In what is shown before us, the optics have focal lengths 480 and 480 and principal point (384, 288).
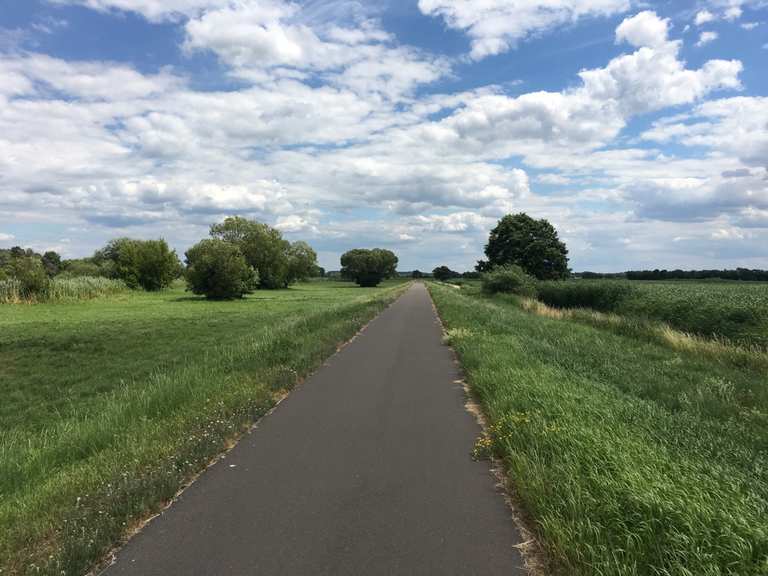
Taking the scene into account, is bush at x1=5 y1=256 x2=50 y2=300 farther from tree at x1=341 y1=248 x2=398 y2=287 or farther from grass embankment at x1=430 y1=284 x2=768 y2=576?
tree at x1=341 y1=248 x2=398 y2=287

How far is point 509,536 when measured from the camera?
3.82 m

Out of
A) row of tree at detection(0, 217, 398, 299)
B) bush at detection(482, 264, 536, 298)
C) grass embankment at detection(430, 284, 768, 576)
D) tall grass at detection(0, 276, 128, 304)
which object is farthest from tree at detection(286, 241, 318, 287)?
grass embankment at detection(430, 284, 768, 576)

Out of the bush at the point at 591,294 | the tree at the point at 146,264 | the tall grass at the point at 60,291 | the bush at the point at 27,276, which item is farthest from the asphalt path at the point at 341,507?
the tree at the point at 146,264

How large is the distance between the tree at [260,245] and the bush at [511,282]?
147ft

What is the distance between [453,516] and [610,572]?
4.70 ft

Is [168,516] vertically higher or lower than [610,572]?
lower

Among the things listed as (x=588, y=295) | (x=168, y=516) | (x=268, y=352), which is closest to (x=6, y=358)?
(x=268, y=352)

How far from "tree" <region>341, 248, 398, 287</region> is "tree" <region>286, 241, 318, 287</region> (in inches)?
923

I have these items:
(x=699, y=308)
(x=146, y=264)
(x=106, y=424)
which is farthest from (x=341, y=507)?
(x=146, y=264)

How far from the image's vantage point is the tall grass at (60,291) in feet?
116

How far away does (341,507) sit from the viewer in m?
4.27

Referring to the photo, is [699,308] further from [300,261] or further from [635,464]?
[300,261]

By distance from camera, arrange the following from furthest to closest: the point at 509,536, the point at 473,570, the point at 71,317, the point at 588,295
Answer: the point at 588,295 < the point at 71,317 < the point at 509,536 < the point at 473,570

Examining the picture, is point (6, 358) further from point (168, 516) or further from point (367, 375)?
point (168, 516)
